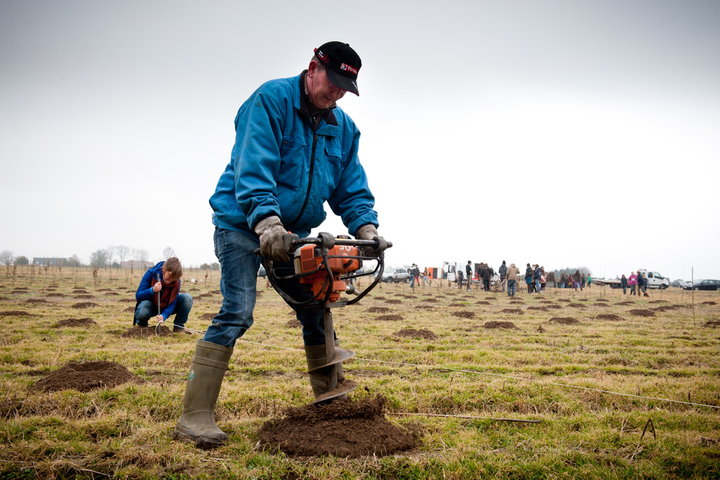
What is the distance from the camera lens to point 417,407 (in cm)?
381

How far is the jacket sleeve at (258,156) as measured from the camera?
257 cm

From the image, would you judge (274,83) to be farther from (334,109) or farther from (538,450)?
(538,450)

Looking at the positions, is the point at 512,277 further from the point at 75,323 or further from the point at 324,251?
the point at 324,251

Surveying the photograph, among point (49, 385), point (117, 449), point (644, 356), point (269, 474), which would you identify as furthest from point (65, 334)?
point (644, 356)

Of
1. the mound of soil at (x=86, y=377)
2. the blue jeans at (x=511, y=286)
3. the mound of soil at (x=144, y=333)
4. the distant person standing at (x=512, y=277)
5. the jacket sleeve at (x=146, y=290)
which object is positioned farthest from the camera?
the distant person standing at (x=512, y=277)

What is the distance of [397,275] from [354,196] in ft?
136

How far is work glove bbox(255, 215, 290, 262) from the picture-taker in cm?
240

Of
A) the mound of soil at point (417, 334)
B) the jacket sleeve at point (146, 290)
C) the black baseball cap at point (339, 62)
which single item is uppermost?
the black baseball cap at point (339, 62)

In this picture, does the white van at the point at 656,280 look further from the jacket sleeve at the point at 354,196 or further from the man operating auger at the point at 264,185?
the man operating auger at the point at 264,185

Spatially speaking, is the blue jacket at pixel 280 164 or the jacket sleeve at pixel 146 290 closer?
the blue jacket at pixel 280 164

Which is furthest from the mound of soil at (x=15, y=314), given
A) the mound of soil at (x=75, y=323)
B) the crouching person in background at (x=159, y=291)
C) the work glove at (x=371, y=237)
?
the work glove at (x=371, y=237)

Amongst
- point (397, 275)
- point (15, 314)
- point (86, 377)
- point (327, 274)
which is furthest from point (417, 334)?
point (397, 275)

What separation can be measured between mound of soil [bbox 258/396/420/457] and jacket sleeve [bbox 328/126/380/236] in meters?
1.19

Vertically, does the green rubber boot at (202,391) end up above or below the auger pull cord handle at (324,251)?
below
